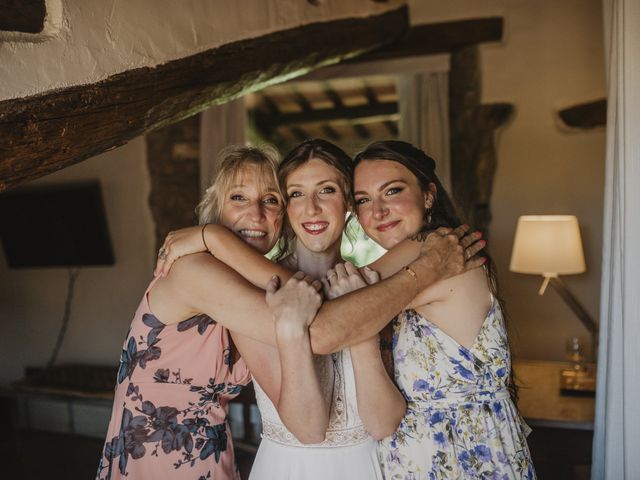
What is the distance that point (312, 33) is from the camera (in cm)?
333

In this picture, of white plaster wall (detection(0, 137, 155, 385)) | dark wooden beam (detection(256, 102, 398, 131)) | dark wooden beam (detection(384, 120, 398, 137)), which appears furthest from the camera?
dark wooden beam (detection(384, 120, 398, 137))

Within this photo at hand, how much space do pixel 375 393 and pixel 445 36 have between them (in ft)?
12.2

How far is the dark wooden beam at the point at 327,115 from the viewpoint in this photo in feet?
25.5

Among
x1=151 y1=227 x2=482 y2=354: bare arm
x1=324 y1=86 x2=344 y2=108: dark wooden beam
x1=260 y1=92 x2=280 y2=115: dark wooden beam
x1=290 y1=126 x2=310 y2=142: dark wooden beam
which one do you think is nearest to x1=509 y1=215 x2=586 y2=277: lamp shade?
x1=151 y1=227 x2=482 y2=354: bare arm

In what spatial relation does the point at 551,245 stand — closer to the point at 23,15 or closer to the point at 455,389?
the point at 455,389

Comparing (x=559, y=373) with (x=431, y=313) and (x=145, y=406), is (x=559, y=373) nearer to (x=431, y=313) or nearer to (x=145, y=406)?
(x=431, y=313)

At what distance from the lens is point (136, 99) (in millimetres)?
2006

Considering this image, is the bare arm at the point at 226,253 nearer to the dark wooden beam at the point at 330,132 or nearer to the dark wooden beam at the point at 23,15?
the dark wooden beam at the point at 23,15

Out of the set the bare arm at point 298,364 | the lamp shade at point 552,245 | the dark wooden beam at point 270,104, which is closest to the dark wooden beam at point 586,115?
the lamp shade at point 552,245

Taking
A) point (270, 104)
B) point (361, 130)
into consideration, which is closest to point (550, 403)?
point (270, 104)

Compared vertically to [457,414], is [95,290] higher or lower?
lower

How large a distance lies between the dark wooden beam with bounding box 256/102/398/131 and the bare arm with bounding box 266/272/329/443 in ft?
21.1

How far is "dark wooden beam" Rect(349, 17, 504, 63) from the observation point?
461cm

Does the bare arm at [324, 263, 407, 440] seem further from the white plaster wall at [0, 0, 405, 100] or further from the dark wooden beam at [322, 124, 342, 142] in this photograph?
the dark wooden beam at [322, 124, 342, 142]
